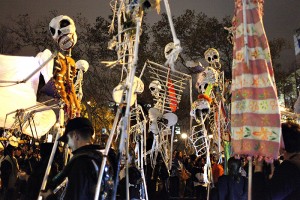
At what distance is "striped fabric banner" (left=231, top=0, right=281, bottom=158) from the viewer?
3.58 m

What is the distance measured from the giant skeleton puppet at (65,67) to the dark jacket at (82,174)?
2.04m

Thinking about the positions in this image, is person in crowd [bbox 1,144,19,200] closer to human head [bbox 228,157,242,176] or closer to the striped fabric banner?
human head [bbox 228,157,242,176]

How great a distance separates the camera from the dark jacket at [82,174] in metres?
3.25

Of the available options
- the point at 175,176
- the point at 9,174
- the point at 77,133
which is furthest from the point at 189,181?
the point at 77,133

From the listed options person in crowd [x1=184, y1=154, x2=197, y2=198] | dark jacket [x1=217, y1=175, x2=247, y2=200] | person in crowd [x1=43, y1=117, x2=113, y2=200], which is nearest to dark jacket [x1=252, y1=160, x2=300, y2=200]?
person in crowd [x1=43, y1=117, x2=113, y2=200]

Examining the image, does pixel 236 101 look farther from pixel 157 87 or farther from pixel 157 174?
pixel 157 174

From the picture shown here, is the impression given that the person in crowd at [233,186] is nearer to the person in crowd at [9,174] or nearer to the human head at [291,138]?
the human head at [291,138]

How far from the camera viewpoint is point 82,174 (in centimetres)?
330

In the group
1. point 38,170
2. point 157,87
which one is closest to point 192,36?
point 157,87

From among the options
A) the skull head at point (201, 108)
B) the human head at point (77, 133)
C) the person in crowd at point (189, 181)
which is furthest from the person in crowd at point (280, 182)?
the person in crowd at point (189, 181)

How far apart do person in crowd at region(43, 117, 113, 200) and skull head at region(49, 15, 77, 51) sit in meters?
2.33

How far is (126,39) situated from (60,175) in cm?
170

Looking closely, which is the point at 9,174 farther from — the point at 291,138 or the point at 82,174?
the point at 291,138

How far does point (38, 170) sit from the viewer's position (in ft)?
17.4
